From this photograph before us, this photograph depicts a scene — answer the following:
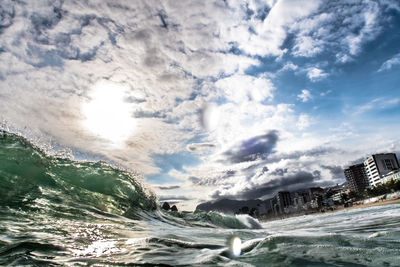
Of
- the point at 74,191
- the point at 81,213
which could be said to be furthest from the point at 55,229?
the point at 74,191

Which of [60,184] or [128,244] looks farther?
[60,184]

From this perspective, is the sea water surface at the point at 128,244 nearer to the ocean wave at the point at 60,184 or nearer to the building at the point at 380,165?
the ocean wave at the point at 60,184

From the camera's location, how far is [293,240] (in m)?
4.38

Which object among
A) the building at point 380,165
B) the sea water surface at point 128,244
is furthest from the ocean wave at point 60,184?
the building at point 380,165

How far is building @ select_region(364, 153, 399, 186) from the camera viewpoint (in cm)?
16738

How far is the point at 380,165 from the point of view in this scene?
17038 centimetres

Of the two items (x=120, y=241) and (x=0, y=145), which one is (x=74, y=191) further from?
(x=120, y=241)

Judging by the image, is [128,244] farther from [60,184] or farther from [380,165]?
[380,165]

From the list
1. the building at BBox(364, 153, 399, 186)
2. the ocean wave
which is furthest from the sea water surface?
the building at BBox(364, 153, 399, 186)

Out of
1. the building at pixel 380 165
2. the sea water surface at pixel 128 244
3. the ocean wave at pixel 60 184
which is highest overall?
the building at pixel 380 165

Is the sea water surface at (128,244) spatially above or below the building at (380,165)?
below

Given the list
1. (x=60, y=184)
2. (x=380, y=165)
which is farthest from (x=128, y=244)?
(x=380, y=165)

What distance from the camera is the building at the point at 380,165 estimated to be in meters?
167

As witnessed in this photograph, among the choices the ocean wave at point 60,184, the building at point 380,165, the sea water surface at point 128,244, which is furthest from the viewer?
the building at point 380,165
